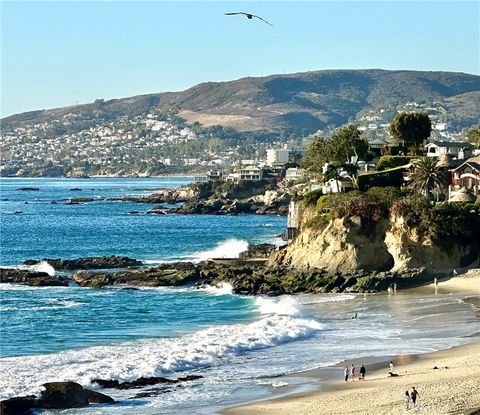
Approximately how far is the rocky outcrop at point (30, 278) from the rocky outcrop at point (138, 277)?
3.94 ft

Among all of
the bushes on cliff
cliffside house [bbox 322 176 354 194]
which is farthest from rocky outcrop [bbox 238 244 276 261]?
the bushes on cliff

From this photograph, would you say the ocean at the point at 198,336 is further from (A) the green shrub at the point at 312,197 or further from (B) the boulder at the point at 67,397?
(A) the green shrub at the point at 312,197

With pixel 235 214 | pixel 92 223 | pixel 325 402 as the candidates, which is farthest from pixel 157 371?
pixel 235 214

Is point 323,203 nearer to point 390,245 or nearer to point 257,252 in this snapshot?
point 390,245

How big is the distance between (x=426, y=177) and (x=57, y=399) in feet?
114

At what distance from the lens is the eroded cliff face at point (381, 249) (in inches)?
2009

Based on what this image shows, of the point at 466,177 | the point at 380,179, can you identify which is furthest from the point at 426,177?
the point at 380,179

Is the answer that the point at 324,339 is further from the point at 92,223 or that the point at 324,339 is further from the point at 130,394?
the point at 92,223

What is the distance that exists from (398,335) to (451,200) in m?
20.9

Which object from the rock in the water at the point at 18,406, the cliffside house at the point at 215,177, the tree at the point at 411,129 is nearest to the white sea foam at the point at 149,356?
the rock in the water at the point at 18,406

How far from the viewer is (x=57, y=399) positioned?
28281 millimetres

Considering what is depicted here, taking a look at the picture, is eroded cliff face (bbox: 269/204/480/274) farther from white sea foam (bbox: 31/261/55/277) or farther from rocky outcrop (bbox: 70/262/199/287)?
white sea foam (bbox: 31/261/55/277)

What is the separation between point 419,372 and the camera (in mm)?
31047

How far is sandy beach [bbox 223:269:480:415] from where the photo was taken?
1030 inches
